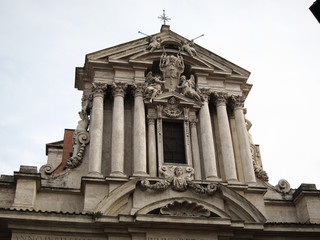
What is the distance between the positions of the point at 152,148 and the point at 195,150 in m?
1.46

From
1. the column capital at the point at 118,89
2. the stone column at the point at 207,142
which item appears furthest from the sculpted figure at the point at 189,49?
the column capital at the point at 118,89

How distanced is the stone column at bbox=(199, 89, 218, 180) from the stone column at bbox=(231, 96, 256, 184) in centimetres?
105

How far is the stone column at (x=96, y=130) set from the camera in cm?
1519

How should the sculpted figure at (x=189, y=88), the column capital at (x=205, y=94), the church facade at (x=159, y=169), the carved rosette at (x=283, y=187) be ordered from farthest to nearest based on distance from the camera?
the column capital at (x=205, y=94)
the sculpted figure at (x=189, y=88)
the carved rosette at (x=283, y=187)
the church facade at (x=159, y=169)

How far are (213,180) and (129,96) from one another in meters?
4.28

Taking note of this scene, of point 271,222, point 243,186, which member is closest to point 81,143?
point 243,186

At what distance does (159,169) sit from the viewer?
1541cm

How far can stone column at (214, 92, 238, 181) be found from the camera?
1595 cm

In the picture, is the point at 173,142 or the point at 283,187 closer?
the point at 283,187

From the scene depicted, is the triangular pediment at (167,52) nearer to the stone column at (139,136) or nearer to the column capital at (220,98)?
the column capital at (220,98)

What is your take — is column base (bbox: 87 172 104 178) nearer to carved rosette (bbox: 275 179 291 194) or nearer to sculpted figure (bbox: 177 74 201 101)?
sculpted figure (bbox: 177 74 201 101)

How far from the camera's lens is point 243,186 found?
50.8ft

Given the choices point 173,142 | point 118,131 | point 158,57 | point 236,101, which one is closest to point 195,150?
point 173,142

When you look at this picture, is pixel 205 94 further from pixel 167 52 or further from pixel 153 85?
pixel 167 52
